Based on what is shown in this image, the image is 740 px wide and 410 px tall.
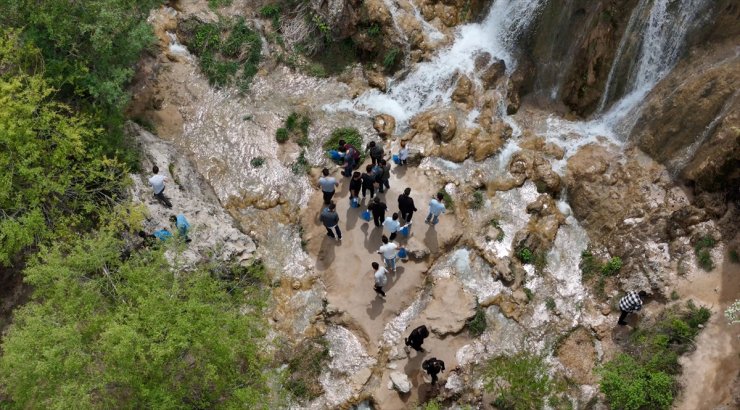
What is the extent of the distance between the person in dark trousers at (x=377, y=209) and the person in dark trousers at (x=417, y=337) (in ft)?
12.4

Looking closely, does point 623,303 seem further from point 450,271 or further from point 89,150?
point 89,150

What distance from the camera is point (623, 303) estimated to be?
13.4 meters

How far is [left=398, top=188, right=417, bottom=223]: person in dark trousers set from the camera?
14609mm

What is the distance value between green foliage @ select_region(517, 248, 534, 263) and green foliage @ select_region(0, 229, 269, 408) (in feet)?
27.2

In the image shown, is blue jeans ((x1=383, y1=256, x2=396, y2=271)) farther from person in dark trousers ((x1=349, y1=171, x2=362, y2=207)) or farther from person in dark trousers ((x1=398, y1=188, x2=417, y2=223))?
person in dark trousers ((x1=349, y1=171, x2=362, y2=207))

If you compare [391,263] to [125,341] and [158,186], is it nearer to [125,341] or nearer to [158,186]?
[158,186]

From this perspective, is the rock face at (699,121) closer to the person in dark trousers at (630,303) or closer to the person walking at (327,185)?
the person in dark trousers at (630,303)

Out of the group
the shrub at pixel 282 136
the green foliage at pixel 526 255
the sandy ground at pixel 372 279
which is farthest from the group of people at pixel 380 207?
the green foliage at pixel 526 255

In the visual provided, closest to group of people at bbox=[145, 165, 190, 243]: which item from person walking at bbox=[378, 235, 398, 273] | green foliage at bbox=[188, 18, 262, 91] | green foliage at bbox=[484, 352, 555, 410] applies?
person walking at bbox=[378, 235, 398, 273]

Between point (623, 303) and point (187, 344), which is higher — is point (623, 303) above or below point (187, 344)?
above

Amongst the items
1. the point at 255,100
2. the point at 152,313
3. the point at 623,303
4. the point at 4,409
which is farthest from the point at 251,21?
the point at 623,303

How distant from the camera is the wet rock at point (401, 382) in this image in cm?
1304

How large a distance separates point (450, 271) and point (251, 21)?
13.4 m

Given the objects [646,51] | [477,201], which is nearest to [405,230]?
[477,201]
